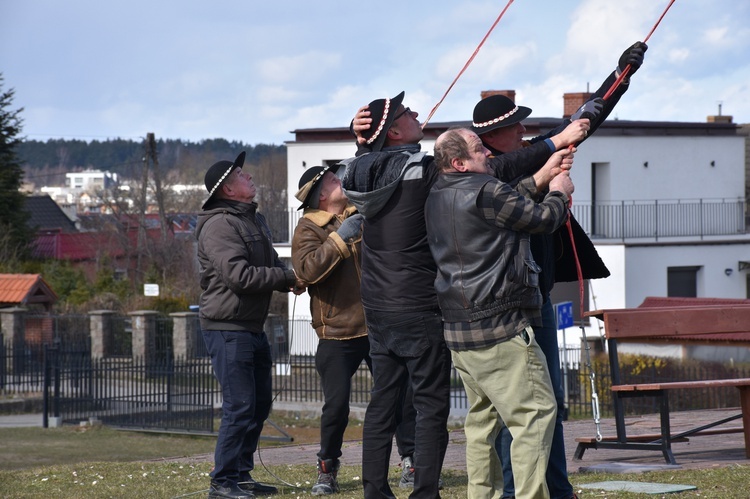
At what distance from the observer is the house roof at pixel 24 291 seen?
1363 inches

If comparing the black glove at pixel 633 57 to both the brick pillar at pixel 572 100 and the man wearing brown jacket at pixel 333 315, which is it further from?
the brick pillar at pixel 572 100

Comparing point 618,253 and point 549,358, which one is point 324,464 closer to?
point 549,358

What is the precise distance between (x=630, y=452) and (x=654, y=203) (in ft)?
96.4

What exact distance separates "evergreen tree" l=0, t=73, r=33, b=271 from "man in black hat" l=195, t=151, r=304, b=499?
44.3 m

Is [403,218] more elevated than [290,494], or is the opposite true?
[403,218]

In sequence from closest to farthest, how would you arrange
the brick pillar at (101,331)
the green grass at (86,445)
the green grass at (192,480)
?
1. the green grass at (192,480)
2. the green grass at (86,445)
3. the brick pillar at (101,331)

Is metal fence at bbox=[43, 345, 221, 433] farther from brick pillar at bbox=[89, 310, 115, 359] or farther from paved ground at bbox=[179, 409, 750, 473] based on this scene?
brick pillar at bbox=[89, 310, 115, 359]

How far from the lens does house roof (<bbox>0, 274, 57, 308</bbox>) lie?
3462cm

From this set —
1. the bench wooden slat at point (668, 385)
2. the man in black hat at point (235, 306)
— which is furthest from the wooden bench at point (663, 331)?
the man in black hat at point (235, 306)

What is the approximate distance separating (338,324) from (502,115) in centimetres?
174

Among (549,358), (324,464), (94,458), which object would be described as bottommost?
(94,458)

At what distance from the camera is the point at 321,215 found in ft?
21.6

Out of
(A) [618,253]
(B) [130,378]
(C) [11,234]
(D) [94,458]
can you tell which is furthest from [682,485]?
(C) [11,234]

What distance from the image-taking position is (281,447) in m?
9.28
